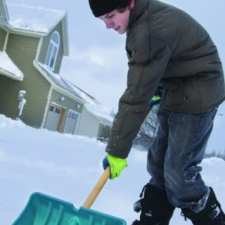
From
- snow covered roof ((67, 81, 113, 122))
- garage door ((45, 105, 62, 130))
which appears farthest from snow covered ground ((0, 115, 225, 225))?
snow covered roof ((67, 81, 113, 122))

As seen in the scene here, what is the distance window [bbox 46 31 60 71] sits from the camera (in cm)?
2080

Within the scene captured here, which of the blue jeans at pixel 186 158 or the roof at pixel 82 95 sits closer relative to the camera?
the blue jeans at pixel 186 158

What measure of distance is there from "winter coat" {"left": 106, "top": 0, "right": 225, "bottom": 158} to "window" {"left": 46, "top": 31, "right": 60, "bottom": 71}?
18.1 meters

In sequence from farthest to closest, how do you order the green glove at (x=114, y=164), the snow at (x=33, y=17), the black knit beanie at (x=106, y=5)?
1. the snow at (x=33, y=17)
2. the green glove at (x=114, y=164)
3. the black knit beanie at (x=106, y=5)

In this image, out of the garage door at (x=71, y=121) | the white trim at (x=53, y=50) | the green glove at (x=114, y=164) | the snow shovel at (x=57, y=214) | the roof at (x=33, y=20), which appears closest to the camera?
the snow shovel at (x=57, y=214)

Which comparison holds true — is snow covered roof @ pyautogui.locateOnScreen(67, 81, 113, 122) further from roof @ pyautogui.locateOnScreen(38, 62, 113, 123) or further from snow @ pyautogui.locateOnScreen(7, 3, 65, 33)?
snow @ pyautogui.locateOnScreen(7, 3, 65, 33)

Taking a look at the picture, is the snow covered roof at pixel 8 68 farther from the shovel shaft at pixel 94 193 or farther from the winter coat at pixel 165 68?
the shovel shaft at pixel 94 193

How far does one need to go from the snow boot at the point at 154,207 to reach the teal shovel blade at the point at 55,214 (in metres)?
0.67

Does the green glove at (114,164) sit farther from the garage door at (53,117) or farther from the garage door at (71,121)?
the garage door at (71,121)

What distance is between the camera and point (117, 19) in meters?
2.72

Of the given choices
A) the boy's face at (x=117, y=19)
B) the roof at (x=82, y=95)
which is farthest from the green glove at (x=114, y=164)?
the roof at (x=82, y=95)

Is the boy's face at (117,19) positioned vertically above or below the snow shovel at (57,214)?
above

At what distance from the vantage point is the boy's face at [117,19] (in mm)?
2699

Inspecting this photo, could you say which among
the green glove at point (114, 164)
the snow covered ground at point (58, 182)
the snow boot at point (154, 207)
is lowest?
the snow covered ground at point (58, 182)
